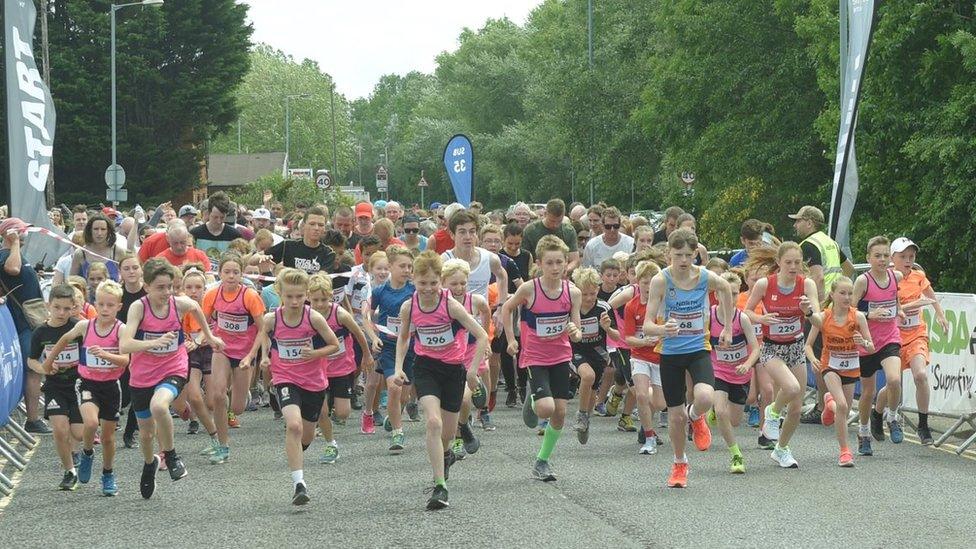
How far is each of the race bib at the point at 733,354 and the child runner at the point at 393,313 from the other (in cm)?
272

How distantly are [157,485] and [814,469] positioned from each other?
5.12 metres

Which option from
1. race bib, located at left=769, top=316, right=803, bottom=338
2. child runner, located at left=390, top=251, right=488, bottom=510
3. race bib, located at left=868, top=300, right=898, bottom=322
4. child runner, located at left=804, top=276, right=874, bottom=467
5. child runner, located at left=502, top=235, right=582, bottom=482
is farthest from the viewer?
race bib, located at left=868, top=300, right=898, bottom=322

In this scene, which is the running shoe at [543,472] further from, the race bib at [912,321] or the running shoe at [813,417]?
the running shoe at [813,417]

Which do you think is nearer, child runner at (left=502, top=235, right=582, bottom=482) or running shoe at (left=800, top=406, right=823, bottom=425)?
child runner at (left=502, top=235, right=582, bottom=482)

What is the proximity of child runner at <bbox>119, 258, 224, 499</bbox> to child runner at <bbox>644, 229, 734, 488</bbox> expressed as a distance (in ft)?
11.3

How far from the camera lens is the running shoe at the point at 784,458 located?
11914mm

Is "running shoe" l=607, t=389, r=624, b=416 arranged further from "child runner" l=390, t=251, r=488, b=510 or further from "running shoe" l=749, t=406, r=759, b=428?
"child runner" l=390, t=251, r=488, b=510

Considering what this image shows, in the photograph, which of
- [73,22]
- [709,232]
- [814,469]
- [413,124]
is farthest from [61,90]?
[413,124]

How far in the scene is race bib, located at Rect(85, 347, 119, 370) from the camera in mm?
11086

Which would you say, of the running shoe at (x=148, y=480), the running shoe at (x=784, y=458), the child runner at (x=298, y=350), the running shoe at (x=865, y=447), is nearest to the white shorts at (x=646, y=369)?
the running shoe at (x=784, y=458)

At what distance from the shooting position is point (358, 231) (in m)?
19.2

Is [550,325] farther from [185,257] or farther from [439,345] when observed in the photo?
[185,257]

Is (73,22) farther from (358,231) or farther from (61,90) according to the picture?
(358,231)

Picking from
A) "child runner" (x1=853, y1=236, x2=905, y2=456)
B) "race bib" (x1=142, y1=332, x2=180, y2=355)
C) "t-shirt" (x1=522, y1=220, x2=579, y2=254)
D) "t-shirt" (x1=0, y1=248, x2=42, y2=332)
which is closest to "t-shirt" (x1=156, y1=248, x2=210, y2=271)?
"t-shirt" (x1=0, y1=248, x2=42, y2=332)
